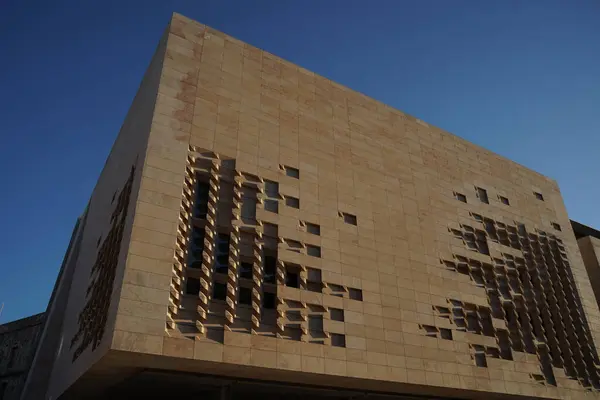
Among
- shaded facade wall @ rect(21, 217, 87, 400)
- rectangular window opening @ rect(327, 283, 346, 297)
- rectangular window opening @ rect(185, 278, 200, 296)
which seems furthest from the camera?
shaded facade wall @ rect(21, 217, 87, 400)

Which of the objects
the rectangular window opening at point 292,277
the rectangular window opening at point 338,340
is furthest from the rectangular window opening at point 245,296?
the rectangular window opening at point 338,340

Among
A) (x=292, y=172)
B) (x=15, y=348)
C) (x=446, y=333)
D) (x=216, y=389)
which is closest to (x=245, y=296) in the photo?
(x=216, y=389)

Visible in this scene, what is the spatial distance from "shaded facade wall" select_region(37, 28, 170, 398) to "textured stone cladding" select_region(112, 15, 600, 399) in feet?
2.88

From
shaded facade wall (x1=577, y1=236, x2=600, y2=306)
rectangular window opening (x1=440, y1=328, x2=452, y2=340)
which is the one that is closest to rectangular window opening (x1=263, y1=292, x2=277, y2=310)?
rectangular window opening (x1=440, y1=328, x2=452, y2=340)

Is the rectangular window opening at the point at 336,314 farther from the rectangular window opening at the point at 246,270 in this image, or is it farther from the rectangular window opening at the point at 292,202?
the rectangular window opening at the point at 292,202

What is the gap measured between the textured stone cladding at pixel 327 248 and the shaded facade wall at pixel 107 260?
0.88 meters

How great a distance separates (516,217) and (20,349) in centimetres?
3568

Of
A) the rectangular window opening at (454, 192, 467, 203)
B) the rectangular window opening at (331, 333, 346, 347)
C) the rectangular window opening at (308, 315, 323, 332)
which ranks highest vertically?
the rectangular window opening at (454, 192, 467, 203)

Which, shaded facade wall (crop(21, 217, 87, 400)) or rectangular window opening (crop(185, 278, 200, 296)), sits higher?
shaded facade wall (crop(21, 217, 87, 400))

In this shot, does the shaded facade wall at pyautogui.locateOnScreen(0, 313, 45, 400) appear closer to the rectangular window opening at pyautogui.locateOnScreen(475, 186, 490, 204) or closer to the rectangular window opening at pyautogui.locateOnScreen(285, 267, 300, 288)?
the rectangular window opening at pyautogui.locateOnScreen(285, 267, 300, 288)

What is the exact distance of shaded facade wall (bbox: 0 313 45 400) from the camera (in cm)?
3409

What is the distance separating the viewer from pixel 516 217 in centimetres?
2583

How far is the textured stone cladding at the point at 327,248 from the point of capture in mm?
14648

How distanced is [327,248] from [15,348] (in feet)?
101
